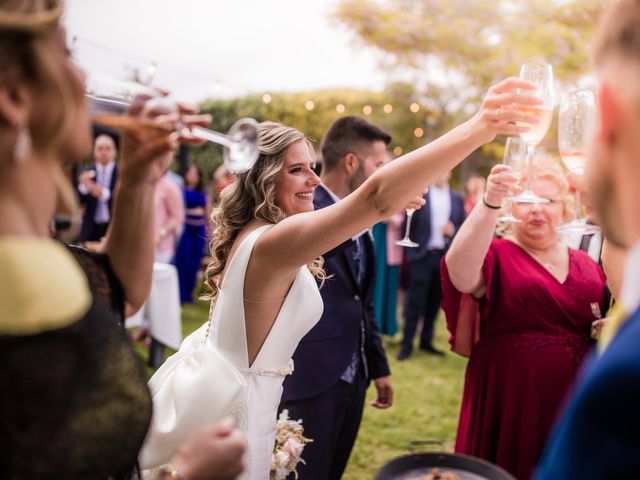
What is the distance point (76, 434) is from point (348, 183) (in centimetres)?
274

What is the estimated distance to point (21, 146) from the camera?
98 centimetres

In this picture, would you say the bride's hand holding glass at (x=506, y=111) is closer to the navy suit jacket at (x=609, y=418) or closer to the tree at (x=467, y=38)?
the navy suit jacket at (x=609, y=418)

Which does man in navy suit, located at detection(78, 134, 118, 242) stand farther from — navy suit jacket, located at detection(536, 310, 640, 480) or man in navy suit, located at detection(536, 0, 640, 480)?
navy suit jacket, located at detection(536, 310, 640, 480)

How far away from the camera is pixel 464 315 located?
2.75 metres

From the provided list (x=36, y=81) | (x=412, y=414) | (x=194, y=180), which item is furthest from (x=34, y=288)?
(x=194, y=180)

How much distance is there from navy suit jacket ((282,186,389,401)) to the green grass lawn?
1.52 meters

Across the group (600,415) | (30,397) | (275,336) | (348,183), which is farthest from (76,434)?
(348,183)

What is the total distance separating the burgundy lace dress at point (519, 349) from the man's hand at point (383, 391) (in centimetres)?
Result: 69

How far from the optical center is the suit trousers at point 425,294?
7.20 meters

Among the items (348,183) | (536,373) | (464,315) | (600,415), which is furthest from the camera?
(348,183)

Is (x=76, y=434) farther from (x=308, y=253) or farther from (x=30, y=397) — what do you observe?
(x=308, y=253)

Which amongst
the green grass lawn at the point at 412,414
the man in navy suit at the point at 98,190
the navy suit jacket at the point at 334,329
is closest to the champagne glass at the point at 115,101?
the navy suit jacket at the point at 334,329

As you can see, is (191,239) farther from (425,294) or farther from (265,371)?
(265,371)

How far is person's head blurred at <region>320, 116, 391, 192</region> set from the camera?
11.7 ft
